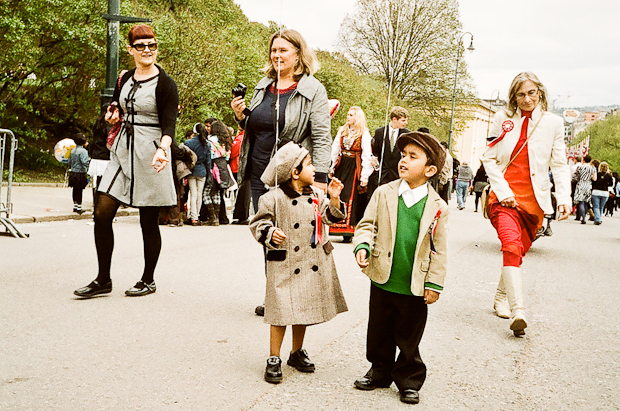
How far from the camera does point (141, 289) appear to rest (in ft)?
19.2

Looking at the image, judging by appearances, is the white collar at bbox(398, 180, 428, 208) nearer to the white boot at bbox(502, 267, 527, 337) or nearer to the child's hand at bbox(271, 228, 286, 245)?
the child's hand at bbox(271, 228, 286, 245)

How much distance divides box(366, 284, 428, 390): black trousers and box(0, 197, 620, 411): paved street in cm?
12

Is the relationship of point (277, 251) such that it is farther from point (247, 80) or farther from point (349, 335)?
point (247, 80)

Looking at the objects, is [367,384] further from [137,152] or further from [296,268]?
[137,152]

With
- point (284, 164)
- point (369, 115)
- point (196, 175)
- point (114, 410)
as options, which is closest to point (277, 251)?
point (284, 164)

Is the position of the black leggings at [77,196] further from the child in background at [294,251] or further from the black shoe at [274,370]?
the black shoe at [274,370]

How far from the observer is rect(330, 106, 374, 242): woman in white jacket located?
985cm

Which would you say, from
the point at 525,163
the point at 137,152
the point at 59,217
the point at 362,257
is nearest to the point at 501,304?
the point at 525,163

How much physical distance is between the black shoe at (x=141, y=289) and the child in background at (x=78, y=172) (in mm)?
7422

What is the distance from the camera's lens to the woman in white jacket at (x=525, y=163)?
5574mm

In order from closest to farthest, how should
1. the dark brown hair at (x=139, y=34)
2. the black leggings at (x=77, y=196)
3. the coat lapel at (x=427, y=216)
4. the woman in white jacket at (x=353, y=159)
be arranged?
the coat lapel at (x=427, y=216) → the dark brown hair at (x=139, y=34) → the woman in white jacket at (x=353, y=159) → the black leggings at (x=77, y=196)

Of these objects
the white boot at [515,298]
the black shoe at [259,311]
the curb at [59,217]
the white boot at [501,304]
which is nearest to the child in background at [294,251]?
the black shoe at [259,311]

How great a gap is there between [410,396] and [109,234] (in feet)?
10.0

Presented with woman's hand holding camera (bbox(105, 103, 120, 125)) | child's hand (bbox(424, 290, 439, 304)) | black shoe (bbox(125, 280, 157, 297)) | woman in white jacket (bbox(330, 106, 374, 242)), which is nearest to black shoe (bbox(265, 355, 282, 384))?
child's hand (bbox(424, 290, 439, 304))
